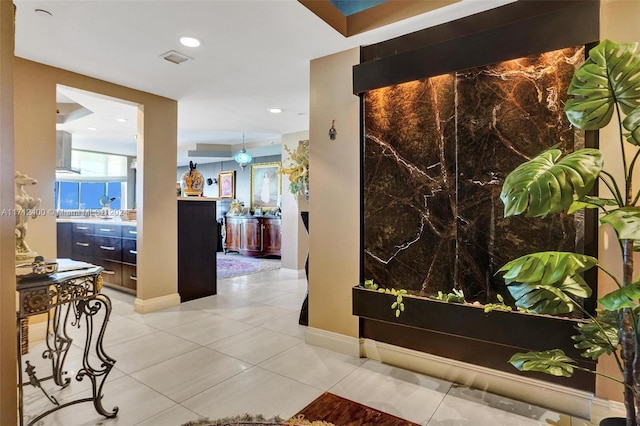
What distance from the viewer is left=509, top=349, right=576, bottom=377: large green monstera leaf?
139 centimetres

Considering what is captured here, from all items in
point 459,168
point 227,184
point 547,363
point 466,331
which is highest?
point 227,184

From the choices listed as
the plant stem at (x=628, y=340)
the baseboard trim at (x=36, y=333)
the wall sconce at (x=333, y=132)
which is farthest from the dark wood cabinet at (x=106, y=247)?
the plant stem at (x=628, y=340)

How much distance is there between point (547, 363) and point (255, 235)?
6777 mm

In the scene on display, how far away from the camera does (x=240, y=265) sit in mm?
6895

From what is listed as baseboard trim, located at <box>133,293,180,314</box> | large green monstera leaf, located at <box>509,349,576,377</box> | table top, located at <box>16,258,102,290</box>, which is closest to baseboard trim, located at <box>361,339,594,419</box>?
large green monstera leaf, located at <box>509,349,576,377</box>

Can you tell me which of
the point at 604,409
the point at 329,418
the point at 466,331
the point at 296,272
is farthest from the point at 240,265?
the point at 604,409

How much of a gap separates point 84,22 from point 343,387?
3.22 m

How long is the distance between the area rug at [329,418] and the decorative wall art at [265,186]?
6255 mm

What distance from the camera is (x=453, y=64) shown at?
219cm

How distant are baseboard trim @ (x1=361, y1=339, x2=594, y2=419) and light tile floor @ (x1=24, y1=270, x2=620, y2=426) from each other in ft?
0.18

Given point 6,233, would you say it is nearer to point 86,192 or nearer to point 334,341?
point 334,341

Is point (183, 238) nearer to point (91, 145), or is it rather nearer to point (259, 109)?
point (259, 109)

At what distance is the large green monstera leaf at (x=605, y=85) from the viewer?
1239mm

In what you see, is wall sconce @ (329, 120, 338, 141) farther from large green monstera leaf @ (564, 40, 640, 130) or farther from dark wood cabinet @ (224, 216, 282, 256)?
dark wood cabinet @ (224, 216, 282, 256)
